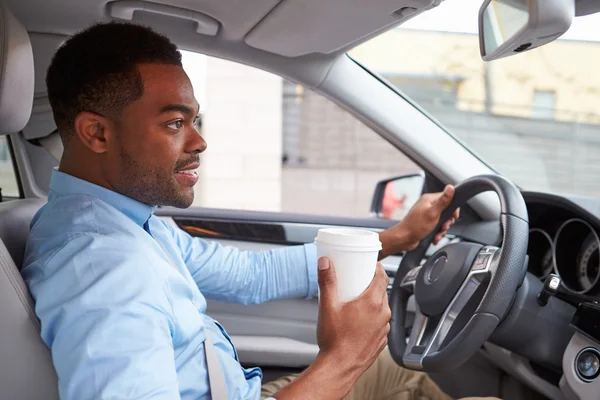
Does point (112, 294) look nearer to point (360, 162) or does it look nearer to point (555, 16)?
point (555, 16)

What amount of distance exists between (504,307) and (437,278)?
24cm

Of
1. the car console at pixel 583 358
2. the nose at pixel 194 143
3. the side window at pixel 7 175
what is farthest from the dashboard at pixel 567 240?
the side window at pixel 7 175

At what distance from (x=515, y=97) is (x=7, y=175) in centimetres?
891

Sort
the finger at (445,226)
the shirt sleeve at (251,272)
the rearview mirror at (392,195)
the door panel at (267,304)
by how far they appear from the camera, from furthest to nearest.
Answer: the rearview mirror at (392,195) < the door panel at (267,304) < the finger at (445,226) < the shirt sleeve at (251,272)

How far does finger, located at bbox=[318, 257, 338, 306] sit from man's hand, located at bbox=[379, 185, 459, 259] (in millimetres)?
663

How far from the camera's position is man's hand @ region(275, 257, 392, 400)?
3.80 ft

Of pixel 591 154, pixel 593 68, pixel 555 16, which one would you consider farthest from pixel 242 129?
pixel 593 68

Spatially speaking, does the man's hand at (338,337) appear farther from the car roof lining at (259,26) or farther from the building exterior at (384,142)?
the building exterior at (384,142)

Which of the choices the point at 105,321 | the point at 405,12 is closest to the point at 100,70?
the point at 105,321

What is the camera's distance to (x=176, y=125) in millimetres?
1273

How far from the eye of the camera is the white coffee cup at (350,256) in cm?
113

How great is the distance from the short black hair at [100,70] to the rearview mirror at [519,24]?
25.4 inches

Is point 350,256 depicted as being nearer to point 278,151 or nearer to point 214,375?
point 214,375

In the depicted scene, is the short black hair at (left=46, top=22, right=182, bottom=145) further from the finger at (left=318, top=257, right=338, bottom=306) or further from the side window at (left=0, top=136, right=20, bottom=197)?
the side window at (left=0, top=136, right=20, bottom=197)
